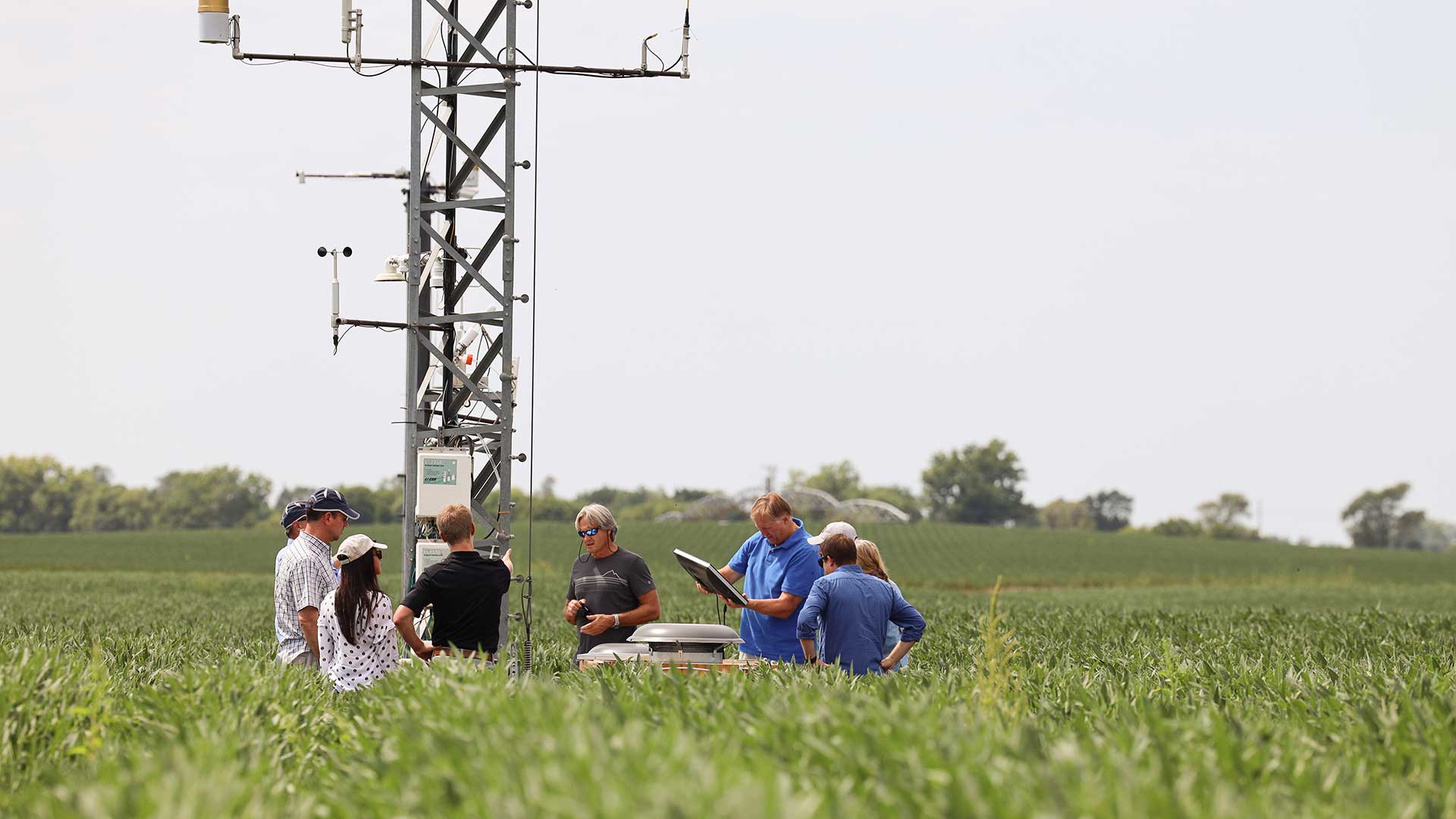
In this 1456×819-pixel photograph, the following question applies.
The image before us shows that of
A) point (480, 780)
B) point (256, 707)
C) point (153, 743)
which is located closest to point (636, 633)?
point (256, 707)

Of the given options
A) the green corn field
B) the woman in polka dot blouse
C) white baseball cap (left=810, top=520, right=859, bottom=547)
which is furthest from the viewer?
white baseball cap (left=810, top=520, right=859, bottom=547)

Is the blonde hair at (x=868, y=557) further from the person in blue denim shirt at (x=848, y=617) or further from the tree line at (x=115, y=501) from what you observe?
the tree line at (x=115, y=501)

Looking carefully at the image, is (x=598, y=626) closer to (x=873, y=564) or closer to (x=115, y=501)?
(x=873, y=564)

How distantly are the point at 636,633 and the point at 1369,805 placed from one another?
5.20 meters

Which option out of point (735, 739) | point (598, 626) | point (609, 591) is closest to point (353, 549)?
point (598, 626)

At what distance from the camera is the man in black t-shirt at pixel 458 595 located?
8586 mm

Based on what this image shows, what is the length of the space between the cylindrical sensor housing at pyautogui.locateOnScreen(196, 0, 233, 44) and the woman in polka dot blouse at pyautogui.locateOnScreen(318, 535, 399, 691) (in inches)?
209

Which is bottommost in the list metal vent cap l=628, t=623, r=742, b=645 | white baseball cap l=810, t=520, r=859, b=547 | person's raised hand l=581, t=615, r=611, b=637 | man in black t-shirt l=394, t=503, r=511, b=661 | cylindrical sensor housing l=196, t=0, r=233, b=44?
person's raised hand l=581, t=615, r=611, b=637

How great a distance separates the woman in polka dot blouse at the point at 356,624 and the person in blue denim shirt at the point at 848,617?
256cm

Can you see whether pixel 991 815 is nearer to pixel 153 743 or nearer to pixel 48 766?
pixel 153 743

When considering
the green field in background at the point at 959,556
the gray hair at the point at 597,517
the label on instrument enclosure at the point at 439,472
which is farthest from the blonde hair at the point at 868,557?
the green field in background at the point at 959,556

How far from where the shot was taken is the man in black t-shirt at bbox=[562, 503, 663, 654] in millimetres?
9953

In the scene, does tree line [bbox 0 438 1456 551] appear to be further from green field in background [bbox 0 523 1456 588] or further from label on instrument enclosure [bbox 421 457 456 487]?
label on instrument enclosure [bbox 421 457 456 487]

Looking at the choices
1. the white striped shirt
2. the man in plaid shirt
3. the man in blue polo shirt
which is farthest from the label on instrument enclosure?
the man in blue polo shirt
